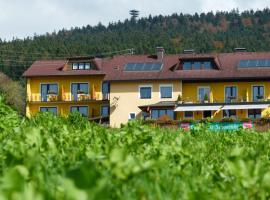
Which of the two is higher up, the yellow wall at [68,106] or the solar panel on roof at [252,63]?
the solar panel on roof at [252,63]

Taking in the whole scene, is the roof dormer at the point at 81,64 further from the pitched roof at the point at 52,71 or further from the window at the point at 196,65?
the window at the point at 196,65

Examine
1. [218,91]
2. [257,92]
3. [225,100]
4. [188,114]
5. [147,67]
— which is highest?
[147,67]

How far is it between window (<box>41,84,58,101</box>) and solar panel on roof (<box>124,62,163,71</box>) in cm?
821

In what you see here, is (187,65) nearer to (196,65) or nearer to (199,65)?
(196,65)

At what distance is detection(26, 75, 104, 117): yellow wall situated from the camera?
65.2 metres

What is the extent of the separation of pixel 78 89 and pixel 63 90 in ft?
4.92

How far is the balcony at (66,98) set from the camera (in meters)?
64.9

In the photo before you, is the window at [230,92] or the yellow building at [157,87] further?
the window at [230,92]

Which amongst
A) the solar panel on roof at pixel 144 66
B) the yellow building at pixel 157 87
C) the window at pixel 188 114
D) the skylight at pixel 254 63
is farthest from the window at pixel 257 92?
the solar panel on roof at pixel 144 66

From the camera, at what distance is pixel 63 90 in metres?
65.8

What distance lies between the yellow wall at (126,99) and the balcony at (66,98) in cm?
309

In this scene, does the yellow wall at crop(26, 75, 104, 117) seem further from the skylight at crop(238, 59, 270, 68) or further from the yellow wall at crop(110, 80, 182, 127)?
the skylight at crop(238, 59, 270, 68)

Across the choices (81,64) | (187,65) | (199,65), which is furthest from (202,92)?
(81,64)

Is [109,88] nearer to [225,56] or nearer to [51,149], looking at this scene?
[225,56]
